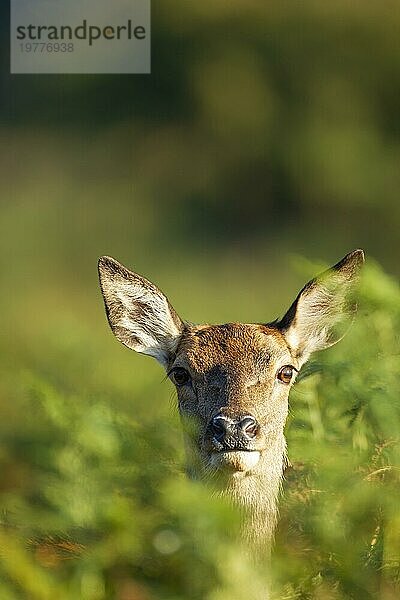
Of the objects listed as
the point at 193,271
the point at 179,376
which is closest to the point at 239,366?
the point at 179,376

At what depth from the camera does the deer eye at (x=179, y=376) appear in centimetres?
428

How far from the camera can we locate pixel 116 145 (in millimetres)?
14484

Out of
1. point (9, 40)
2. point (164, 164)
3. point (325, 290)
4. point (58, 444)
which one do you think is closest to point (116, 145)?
point (164, 164)

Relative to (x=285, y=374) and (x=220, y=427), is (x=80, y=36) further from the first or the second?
(x=220, y=427)

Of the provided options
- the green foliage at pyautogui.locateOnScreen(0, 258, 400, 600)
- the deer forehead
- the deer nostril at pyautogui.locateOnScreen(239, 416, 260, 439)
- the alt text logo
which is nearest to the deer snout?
the deer nostril at pyautogui.locateOnScreen(239, 416, 260, 439)

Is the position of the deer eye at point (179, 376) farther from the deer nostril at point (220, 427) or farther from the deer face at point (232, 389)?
the deer nostril at point (220, 427)

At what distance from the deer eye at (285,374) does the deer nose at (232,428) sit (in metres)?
0.34

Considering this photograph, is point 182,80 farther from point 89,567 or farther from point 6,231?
point 89,567

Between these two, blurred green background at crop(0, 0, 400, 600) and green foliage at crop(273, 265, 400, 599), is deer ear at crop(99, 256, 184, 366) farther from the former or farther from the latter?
green foliage at crop(273, 265, 400, 599)

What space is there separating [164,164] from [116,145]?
0.53 m

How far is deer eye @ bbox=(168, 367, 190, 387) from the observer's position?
4281 millimetres

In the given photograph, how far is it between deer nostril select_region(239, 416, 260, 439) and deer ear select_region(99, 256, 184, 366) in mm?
634

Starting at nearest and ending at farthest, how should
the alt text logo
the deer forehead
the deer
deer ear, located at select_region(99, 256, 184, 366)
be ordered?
the deer → the deer forehead → deer ear, located at select_region(99, 256, 184, 366) → the alt text logo

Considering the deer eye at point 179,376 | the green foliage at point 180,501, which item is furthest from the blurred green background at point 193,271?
the deer eye at point 179,376
